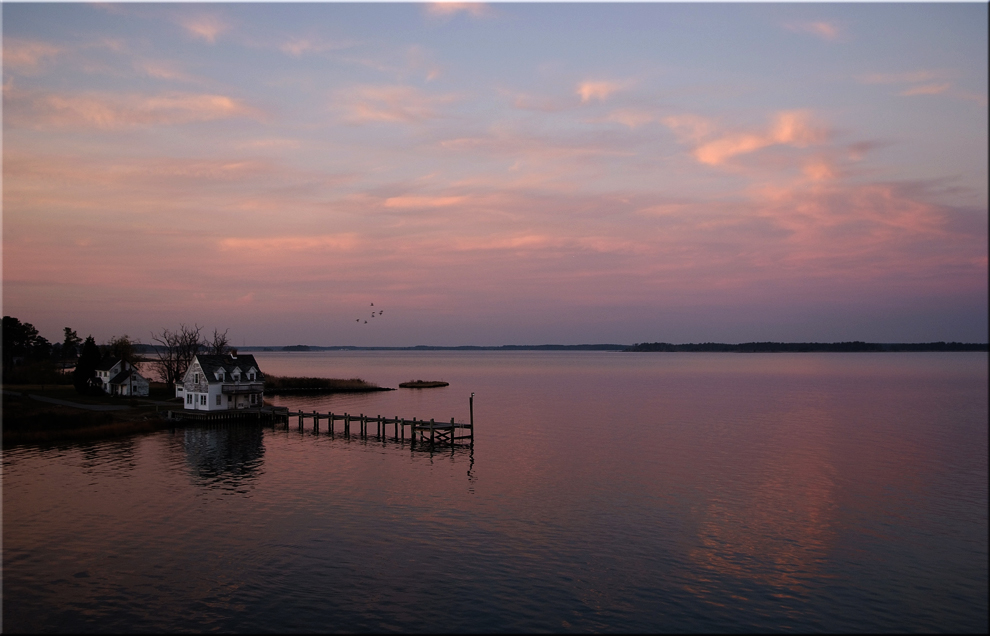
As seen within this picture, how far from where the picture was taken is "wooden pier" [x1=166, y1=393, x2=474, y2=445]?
6556 cm

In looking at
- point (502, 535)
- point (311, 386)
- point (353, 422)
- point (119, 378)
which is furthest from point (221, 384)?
point (502, 535)

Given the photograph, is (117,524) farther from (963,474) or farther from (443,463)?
(963,474)

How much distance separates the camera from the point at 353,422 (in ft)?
263

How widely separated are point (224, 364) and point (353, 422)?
18.1 meters

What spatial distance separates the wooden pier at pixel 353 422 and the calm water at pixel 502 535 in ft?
15.5

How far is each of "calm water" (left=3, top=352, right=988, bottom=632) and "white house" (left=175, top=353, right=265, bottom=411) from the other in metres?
12.8

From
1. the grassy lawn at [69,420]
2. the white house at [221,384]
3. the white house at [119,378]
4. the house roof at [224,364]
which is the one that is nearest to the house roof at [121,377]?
the white house at [119,378]

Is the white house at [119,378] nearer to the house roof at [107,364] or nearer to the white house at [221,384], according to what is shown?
the house roof at [107,364]

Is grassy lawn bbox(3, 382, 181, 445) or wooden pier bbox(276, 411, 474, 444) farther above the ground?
grassy lawn bbox(3, 382, 181, 445)

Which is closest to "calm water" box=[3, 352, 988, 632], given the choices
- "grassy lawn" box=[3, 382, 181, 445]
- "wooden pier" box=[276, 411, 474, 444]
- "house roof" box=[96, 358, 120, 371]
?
"grassy lawn" box=[3, 382, 181, 445]

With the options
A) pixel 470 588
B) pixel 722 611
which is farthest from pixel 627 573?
pixel 470 588

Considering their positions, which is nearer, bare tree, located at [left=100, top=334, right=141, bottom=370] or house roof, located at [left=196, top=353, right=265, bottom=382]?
house roof, located at [left=196, top=353, right=265, bottom=382]

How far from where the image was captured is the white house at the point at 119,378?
93.7 metres

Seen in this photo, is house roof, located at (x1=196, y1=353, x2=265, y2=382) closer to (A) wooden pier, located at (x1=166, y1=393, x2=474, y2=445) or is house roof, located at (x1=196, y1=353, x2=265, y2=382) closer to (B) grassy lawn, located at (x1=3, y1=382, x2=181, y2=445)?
(A) wooden pier, located at (x1=166, y1=393, x2=474, y2=445)
